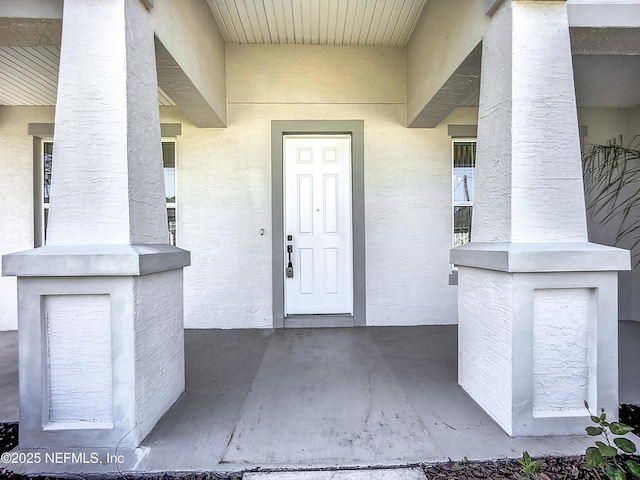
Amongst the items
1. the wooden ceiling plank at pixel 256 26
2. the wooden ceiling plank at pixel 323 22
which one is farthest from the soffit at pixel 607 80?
the wooden ceiling plank at pixel 256 26

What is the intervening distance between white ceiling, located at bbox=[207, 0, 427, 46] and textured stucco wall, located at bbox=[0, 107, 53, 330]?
8.79ft

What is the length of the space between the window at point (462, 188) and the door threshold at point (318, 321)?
1.57 m

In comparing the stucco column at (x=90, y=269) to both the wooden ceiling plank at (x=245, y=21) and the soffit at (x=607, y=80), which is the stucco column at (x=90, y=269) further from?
the soffit at (x=607, y=80)


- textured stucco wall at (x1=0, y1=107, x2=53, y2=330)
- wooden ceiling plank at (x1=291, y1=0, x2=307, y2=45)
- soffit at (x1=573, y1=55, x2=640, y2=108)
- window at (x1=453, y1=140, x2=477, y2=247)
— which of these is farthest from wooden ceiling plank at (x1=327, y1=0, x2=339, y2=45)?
textured stucco wall at (x1=0, y1=107, x2=53, y2=330)

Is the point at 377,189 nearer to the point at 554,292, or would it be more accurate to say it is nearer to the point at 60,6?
the point at 554,292

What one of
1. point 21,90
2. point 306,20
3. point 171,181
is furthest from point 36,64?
point 306,20

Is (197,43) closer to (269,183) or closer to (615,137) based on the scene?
(269,183)

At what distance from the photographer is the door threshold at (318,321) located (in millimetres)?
3945

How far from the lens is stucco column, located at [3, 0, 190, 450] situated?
5.50 ft

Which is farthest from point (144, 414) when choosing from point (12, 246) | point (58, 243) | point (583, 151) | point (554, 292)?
point (583, 151)

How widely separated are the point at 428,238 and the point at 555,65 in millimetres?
2372

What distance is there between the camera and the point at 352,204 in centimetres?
400

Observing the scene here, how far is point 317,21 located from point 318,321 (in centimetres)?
315

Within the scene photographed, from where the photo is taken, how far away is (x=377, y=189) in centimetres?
400
